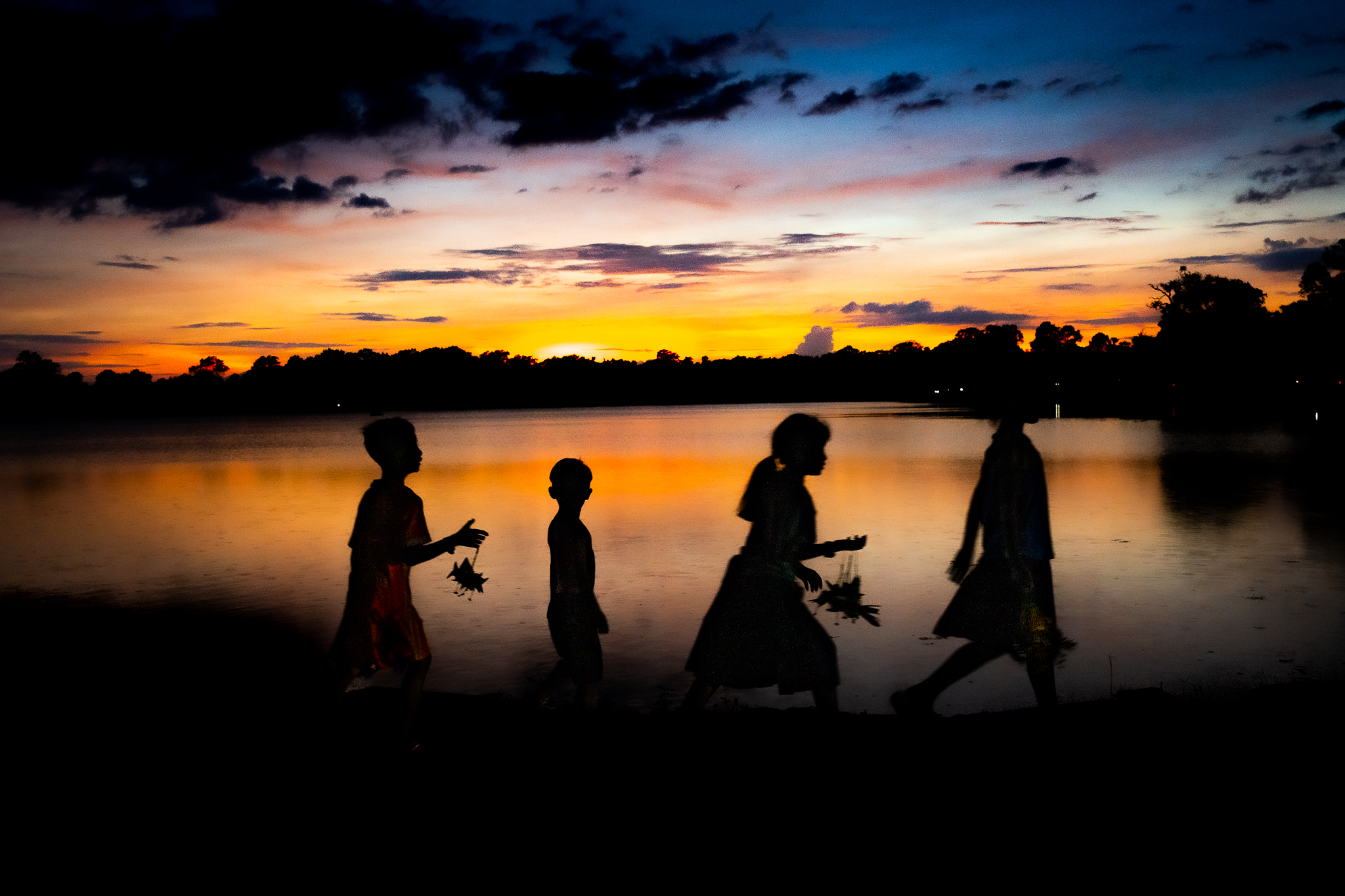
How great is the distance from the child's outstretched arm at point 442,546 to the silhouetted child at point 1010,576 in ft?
8.68

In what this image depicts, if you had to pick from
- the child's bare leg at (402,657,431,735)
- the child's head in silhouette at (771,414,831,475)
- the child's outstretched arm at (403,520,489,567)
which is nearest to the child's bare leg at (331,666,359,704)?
the child's bare leg at (402,657,431,735)

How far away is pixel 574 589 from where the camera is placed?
216 inches

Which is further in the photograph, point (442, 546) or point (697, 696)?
point (697, 696)

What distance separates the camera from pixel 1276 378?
9081cm

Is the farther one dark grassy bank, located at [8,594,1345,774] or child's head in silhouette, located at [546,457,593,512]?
child's head in silhouette, located at [546,457,593,512]

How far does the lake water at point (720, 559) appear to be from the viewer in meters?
10.1

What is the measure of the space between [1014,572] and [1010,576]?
33mm

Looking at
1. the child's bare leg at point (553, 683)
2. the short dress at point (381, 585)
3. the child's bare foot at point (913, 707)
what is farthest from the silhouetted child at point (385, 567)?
the child's bare foot at point (913, 707)

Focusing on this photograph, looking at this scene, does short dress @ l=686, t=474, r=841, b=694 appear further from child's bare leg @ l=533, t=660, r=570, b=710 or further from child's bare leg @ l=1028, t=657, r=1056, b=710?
child's bare leg @ l=1028, t=657, r=1056, b=710

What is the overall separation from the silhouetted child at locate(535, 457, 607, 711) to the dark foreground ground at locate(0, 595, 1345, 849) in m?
0.33

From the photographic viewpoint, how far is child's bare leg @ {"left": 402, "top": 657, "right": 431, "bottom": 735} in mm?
5277

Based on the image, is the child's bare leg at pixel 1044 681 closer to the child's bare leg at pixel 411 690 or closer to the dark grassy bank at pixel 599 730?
the dark grassy bank at pixel 599 730

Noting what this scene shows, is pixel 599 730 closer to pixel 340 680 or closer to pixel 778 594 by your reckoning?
pixel 778 594

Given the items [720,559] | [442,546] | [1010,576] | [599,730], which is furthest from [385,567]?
[720,559]
